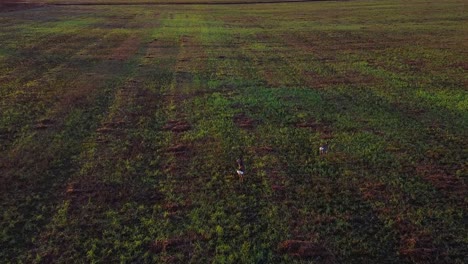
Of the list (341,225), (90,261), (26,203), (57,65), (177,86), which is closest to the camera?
(90,261)

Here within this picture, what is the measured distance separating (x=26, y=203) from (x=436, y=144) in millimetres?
7447

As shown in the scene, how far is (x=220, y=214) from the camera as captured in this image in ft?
21.0

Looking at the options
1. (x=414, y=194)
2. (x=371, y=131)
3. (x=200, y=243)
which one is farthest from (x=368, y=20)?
(x=200, y=243)

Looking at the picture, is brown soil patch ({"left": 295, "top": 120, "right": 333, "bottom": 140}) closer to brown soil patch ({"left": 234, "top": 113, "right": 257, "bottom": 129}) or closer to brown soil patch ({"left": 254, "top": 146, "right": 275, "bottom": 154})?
brown soil patch ({"left": 234, "top": 113, "right": 257, "bottom": 129})

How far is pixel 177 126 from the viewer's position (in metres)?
10.2

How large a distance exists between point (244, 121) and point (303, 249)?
5283 mm

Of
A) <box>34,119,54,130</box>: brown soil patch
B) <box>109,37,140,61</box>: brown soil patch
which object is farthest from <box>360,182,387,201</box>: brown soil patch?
<box>109,37,140,61</box>: brown soil patch

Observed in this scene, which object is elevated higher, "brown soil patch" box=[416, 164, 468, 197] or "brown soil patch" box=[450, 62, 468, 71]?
"brown soil patch" box=[450, 62, 468, 71]

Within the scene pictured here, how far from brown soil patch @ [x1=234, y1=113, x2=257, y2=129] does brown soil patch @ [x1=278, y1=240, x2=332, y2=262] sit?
4.67 metres

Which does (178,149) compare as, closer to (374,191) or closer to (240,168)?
(240,168)

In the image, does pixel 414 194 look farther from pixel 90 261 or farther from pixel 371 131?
pixel 90 261

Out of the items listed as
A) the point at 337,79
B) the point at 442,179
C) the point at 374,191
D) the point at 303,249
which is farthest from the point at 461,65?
the point at 303,249

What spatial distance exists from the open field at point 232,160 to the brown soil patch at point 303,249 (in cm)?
2

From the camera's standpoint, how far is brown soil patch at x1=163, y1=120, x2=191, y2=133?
9.97 m
